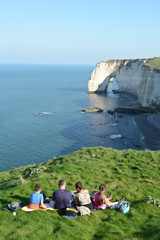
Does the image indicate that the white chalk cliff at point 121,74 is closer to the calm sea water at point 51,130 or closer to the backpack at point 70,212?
the calm sea water at point 51,130

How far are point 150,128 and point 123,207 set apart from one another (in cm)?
4809

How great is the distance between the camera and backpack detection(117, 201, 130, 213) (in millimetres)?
10891

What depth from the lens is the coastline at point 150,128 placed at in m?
47.4

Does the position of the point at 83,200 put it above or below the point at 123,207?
above

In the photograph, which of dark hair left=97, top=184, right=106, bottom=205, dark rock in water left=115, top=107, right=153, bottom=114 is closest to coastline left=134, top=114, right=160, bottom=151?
dark rock in water left=115, top=107, right=153, bottom=114

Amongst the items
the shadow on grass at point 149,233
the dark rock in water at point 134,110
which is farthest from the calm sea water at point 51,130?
the shadow on grass at point 149,233

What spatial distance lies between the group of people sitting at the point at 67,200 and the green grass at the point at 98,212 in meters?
0.33

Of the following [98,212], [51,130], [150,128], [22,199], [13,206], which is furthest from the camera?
[51,130]

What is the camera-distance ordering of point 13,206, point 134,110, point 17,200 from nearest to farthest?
1. point 13,206
2. point 17,200
3. point 134,110

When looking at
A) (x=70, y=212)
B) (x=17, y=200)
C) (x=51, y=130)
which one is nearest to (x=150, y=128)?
(x=51, y=130)

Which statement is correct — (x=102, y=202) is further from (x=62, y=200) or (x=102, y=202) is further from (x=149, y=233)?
(x=149, y=233)

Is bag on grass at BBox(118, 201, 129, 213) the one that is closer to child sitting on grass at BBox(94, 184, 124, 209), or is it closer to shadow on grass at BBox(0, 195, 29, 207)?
child sitting on grass at BBox(94, 184, 124, 209)

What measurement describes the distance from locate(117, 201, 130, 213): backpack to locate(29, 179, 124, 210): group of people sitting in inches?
10.4

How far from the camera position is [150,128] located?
186 feet
